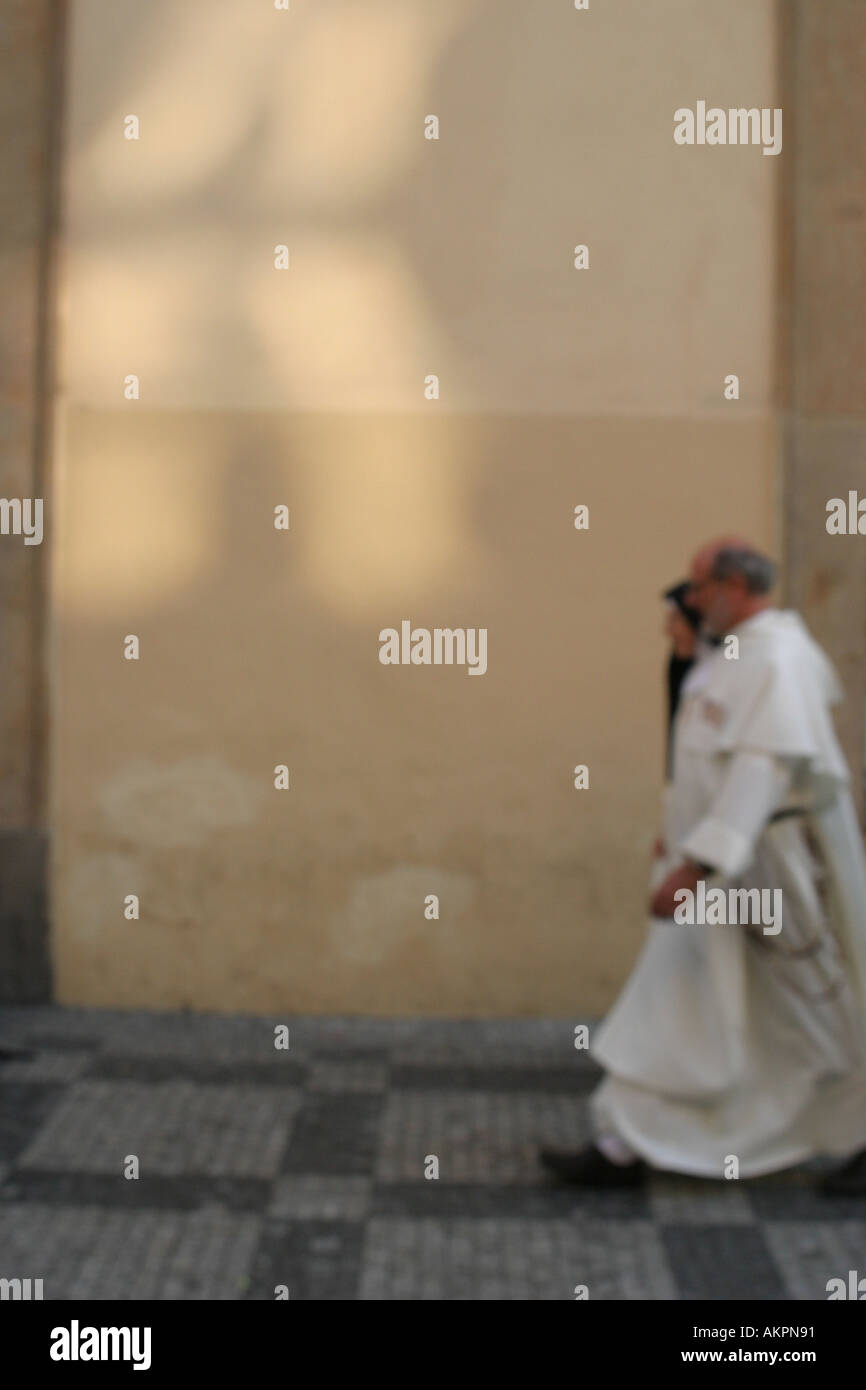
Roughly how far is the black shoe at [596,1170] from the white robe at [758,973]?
0.28ft

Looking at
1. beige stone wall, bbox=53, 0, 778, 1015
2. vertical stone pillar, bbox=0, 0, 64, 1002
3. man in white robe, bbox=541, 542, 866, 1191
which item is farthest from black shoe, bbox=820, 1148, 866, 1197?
vertical stone pillar, bbox=0, 0, 64, 1002

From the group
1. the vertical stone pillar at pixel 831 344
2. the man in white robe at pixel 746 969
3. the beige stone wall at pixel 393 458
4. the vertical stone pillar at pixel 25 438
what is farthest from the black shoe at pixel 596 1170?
the vertical stone pillar at pixel 25 438

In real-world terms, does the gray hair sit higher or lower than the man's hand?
higher

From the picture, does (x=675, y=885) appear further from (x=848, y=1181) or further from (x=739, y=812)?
(x=848, y=1181)

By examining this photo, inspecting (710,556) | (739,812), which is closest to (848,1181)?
A: (739,812)

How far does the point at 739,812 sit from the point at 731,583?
0.65 meters

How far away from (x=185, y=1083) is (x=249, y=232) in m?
3.17

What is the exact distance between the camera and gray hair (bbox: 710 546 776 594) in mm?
4188

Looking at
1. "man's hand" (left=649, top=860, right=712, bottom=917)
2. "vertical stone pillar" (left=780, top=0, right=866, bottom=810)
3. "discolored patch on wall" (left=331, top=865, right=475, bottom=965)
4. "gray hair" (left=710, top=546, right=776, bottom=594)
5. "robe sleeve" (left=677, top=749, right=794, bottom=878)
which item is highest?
"vertical stone pillar" (left=780, top=0, right=866, bottom=810)

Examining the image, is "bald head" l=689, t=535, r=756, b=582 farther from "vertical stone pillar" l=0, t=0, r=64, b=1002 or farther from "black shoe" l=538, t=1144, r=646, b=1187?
"vertical stone pillar" l=0, t=0, r=64, b=1002

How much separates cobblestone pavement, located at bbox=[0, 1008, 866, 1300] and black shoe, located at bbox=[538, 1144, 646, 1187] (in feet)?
0.15

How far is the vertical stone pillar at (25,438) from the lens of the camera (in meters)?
5.91

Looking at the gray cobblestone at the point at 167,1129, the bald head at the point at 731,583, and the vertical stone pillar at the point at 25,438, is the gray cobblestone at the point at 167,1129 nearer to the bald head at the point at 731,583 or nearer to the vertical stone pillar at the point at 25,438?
the vertical stone pillar at the point at 25,438

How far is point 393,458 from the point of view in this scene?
589cm
